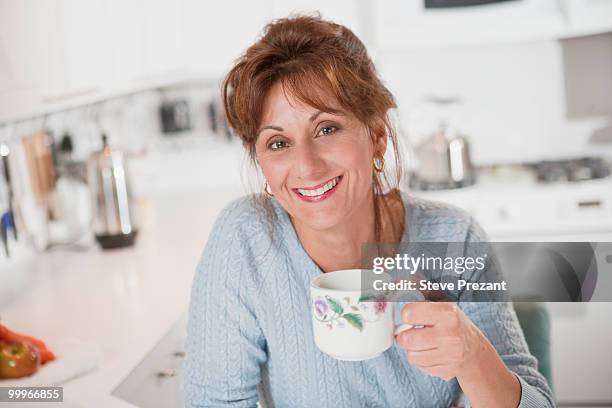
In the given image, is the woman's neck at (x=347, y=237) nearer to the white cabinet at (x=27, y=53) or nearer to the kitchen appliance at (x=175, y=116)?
the white cabinet at (x=27, y=53)

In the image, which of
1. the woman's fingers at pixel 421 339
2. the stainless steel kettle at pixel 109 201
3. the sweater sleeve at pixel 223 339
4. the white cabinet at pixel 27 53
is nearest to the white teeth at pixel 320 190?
the sweater sleeve at pixel 223 339

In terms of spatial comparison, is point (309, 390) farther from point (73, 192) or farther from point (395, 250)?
point (73, 192)

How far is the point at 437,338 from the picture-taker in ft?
1.73

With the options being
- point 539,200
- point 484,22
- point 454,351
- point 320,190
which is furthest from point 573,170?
point 454,351

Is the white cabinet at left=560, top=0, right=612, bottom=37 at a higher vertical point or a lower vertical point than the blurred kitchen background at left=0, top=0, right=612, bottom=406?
higher

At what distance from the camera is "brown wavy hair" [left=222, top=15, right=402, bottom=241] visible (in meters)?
0.67

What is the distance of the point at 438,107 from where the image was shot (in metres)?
1.93

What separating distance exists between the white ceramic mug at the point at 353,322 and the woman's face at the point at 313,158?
0.53 ft

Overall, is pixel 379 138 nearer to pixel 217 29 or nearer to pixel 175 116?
pixel 217 29

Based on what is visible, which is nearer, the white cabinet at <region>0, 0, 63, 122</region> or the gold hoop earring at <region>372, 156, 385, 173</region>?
the gold hoop earring at <region>372, 156, 385, 173</region>

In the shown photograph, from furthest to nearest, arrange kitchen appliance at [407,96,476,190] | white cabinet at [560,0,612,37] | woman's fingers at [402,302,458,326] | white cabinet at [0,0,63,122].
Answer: kitchen appliance at [407,96,476,190] < white cabinet at [560,0,612,37] < white cabinet at [0,0,63,122] < woman's fingers at [402,302,458,326]

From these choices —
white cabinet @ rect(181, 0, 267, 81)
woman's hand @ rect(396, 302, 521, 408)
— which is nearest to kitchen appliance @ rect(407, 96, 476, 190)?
white cabinet @ rect(181, 0, 267, 81)

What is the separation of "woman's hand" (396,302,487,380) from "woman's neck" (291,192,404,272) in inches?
9.0

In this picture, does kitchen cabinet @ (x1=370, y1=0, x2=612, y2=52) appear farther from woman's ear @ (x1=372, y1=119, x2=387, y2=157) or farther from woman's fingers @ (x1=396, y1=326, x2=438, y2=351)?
woman's fingers @ (x1=396, y1=326, x2=438, y2=351)
